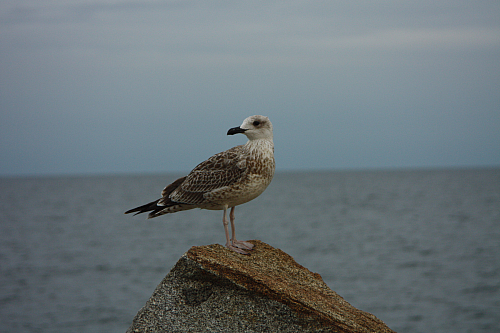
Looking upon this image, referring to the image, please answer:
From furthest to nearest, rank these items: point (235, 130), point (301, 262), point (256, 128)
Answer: point (301, 262), point (256, 128), point (235, 130)

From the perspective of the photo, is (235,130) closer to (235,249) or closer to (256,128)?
(256,128)

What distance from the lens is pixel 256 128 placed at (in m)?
6.84

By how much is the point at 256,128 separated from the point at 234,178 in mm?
782

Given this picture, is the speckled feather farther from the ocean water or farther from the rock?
the ocean water

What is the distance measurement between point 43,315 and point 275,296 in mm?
24168

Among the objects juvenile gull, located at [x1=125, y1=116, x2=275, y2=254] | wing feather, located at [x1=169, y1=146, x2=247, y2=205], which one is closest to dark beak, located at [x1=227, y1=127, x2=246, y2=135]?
juvenile gull, located at [x1=125, y1=116, x2=275, y2=254]

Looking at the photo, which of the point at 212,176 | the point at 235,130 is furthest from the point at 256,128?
the point at 212,176

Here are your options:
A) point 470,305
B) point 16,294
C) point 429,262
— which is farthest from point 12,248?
point 470,305

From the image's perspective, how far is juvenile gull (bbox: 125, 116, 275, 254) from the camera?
22.3ft

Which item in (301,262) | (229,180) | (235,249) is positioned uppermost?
(229,180)

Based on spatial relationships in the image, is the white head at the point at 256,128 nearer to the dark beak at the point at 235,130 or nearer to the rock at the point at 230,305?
the dark beak at the point at 235,130

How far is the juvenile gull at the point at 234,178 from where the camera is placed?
6.79m

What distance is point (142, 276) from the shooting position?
108 feet

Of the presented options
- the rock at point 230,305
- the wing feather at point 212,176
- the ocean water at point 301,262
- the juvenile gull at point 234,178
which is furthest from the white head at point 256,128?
the ocean water at point 301,262
